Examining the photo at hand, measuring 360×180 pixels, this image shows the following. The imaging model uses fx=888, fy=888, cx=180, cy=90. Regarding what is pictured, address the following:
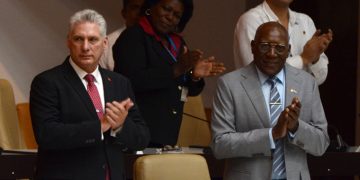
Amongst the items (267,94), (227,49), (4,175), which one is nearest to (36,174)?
(4,175)

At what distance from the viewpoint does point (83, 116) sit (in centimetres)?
346

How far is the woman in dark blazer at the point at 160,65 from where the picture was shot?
4543 mm

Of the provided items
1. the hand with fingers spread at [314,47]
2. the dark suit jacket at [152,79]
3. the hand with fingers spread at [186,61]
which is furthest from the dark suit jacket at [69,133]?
the hand with fingers spread at [314,47]

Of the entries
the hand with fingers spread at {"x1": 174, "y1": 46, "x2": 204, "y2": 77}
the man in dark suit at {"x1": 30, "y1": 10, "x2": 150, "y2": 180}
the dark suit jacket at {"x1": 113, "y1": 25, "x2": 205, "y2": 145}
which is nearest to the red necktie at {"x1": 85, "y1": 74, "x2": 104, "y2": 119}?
the man in dark suit at {"x1": 30, "y1": 10, "x2": 150, "y2": 180}

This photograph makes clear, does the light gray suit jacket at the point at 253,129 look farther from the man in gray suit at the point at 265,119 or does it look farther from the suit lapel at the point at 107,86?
the suit lapel at the point at 107,86

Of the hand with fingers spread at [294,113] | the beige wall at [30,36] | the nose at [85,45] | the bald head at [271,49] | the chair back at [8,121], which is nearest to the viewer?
the nose at [85,45]

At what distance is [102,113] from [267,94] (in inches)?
32.4

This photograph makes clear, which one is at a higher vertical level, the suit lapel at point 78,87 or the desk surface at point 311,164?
the suit lapel at point 78,87

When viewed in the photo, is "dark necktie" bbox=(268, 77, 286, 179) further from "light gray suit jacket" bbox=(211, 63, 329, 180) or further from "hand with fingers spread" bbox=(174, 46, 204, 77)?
"hand with fingers spread" bbox=(174, 46, 204, 77)

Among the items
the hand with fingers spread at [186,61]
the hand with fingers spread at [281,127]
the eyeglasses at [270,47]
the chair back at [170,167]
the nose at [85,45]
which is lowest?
the chair back at [170,167]

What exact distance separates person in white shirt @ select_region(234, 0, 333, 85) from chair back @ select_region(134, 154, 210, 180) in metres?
1.02

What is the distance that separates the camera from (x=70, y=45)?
11.7 feet

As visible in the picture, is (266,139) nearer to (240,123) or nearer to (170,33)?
(240,123)

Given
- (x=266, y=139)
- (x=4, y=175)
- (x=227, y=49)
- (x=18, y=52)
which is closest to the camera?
(x=266, y=139)
